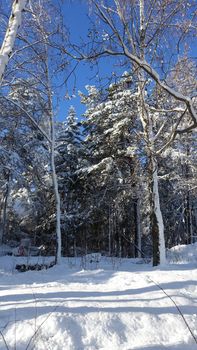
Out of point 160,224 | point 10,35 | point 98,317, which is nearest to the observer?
point 98,317

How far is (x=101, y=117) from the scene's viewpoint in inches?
763

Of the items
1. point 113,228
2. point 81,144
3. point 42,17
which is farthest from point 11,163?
point 113,228

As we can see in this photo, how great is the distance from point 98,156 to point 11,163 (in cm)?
566

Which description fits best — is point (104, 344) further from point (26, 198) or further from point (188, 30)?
point (26, 198)

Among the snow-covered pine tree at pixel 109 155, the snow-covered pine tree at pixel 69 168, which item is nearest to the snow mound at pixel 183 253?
the snow-covered pine tree at pixel 109 155

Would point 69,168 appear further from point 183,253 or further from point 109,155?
point 183,253

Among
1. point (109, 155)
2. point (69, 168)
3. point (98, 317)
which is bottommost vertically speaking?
point (98, 317)

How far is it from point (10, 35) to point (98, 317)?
4.30 meters

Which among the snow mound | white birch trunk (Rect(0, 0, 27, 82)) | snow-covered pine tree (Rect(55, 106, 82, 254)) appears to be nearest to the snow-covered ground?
white birch trunk (Rect(0, 0, 27, 82))

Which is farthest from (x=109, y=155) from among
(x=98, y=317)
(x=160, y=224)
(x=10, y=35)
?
(x=98, y=317)

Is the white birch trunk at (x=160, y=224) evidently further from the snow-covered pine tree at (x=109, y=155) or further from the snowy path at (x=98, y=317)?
the snow-covered pine tree at (x=109, y=155)

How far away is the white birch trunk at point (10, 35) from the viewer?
16.5 feet

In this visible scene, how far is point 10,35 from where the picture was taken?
17.2 feet

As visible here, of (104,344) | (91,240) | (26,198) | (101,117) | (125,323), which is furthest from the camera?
(91,240)
